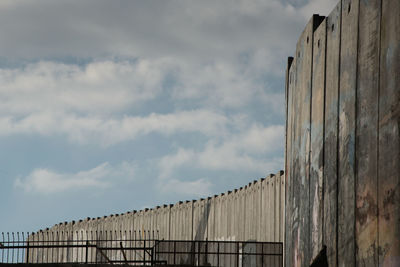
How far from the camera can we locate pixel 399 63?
10.4 meters

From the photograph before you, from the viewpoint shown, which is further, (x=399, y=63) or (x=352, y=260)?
(x=352, y=260)

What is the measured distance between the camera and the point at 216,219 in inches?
1102

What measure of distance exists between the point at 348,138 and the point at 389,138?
1886 millimetres

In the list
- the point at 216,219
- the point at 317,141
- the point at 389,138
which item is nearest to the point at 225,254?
the point at 216,219

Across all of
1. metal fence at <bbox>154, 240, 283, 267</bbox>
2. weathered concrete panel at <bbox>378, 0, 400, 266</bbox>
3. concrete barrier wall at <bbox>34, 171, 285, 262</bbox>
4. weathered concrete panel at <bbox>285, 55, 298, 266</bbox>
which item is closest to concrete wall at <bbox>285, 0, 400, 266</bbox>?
weathered concrete panel at <bbox>378, 0, 400, 266</bbox>

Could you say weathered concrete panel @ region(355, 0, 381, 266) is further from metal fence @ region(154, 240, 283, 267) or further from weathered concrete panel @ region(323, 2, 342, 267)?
metal fence @ region(154, 240, 283, 267)

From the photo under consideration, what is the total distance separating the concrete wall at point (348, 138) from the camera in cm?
1066

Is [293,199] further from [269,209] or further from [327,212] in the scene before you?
[269,209]

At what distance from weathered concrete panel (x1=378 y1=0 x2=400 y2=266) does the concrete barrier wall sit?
10.7 m

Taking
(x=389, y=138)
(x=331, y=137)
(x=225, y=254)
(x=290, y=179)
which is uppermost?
(x=331, y=137)

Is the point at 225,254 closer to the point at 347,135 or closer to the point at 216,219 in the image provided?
the point at 216,219

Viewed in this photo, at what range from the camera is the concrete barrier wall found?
22.7 meters

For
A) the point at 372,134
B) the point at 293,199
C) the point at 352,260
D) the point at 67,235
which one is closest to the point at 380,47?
the point at 372,134

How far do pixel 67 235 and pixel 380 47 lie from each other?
111 ft
